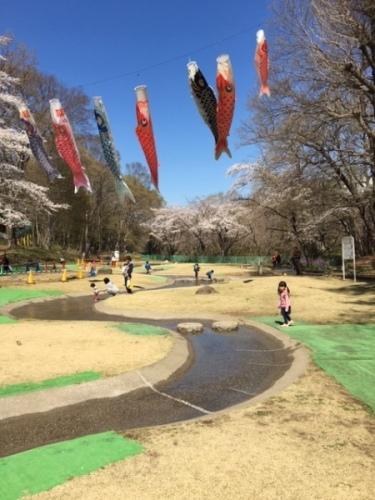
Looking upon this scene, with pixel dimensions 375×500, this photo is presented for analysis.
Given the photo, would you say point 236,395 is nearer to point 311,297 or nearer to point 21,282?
point 311,297

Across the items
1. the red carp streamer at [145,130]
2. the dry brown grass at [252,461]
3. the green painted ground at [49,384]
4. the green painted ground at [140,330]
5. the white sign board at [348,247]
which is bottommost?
the dry brown grass at [252,461]

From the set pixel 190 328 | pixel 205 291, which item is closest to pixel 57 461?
pixel 190 328

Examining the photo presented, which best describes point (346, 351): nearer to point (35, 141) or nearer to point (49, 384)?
point (49, 384)

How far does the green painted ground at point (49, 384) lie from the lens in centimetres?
670

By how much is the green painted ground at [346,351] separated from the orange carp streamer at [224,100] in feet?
16.5

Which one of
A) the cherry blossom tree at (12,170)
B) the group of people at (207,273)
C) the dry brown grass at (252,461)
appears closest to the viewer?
the dry brown grass at (252,461)

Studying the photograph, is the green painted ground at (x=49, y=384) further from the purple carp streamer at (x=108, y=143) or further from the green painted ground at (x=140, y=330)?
the purple carp streamer at (x=108, y=143)

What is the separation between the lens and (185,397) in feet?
22.7

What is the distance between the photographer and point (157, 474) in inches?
163

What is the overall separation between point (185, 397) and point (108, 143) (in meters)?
9.81

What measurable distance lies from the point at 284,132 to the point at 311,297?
8.12 metres

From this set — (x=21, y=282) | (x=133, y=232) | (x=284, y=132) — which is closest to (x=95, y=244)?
(x=133, y=232)

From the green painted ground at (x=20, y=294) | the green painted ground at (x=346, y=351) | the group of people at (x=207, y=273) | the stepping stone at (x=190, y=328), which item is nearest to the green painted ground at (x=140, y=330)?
the stepping stone at (x=190, y=328)

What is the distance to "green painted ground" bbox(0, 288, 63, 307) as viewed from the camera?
1945cm
